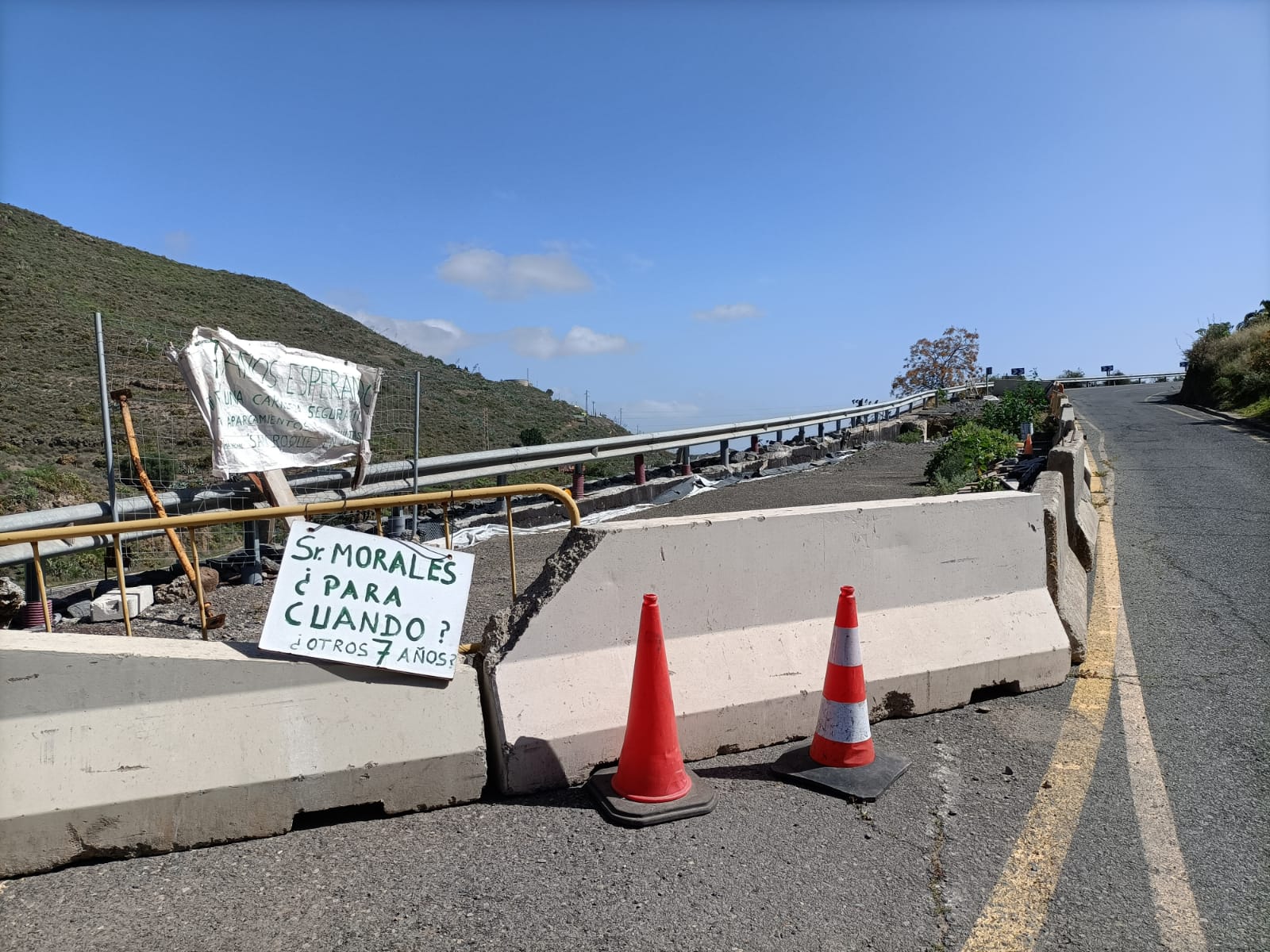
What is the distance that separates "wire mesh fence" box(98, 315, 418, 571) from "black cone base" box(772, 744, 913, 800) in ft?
18.5

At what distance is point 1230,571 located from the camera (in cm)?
735

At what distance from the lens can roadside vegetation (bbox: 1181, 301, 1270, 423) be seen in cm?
2742

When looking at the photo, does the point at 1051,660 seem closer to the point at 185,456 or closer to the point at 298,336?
the point at 185,456

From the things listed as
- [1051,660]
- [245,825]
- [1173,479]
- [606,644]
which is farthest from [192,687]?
[1173,479]

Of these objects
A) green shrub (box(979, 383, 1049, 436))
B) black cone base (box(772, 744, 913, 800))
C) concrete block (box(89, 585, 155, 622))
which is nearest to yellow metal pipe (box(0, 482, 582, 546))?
black cone base (box(772, 744, 913, 800))

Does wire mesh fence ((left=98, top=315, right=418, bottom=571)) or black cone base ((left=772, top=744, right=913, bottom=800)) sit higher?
wire mesh fence ((left=98, top=315, right=418, bottom=571))

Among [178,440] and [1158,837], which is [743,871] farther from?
[178,440]

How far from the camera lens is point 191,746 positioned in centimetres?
324

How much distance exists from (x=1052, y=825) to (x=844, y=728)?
0.90 meters

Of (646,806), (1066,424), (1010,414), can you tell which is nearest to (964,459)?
(1066,424)

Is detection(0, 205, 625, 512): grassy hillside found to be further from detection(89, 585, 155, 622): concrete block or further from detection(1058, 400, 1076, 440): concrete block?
detection(1058, 400, 1076, 440): concrete block

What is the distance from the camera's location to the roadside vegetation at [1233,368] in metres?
27.4

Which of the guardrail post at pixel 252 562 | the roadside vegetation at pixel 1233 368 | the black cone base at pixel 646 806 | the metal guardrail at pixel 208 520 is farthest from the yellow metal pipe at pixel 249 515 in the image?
the roadside vegetation at pixel 1233 368

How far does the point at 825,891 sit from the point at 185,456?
839 cm
